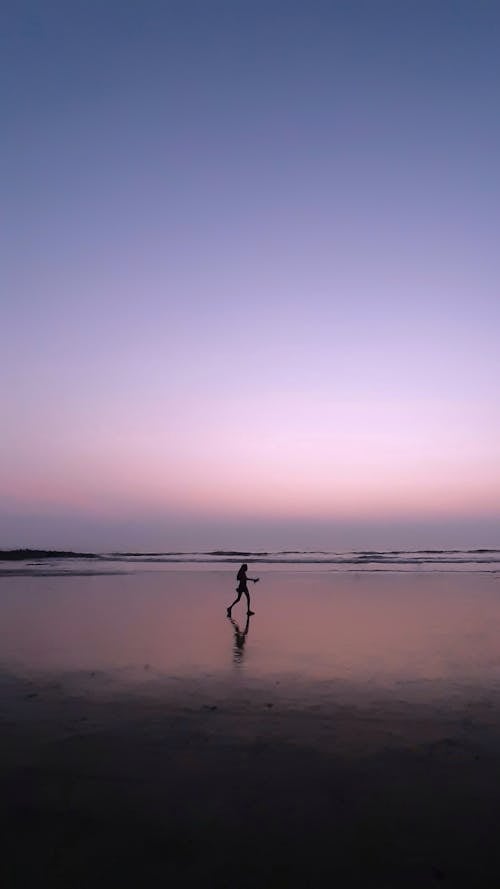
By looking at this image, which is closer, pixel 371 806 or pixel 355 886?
pixel 355 886

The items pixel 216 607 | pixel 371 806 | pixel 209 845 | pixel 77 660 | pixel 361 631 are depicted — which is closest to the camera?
pixel 209 845

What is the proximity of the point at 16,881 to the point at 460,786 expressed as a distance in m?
5.46

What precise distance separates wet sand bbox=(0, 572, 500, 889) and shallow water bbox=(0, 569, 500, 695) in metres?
0.13

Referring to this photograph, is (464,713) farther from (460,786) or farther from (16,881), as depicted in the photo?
(16,881)

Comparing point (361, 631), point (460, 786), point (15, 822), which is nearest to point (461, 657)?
point (361, 631)

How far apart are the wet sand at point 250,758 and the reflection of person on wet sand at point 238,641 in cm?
15

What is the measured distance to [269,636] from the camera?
19.4 metres

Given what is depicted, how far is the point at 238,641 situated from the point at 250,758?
957 centimetres

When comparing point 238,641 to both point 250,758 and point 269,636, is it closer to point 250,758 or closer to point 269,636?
point 269,636

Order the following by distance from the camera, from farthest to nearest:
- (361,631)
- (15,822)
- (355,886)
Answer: (361,631) < (15,822) < (355,886)

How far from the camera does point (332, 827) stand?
270 inches

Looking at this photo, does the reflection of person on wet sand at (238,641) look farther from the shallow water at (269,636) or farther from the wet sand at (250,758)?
the wet sand at (250,758)

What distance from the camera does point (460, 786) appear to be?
7.93 m

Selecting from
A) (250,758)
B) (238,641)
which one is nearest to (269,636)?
(238,641)
